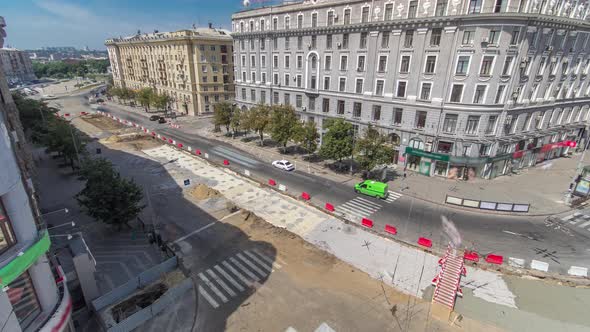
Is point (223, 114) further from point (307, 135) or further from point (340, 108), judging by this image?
point (340, 108)

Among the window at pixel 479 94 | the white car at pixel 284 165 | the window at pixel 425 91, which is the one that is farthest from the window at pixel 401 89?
the white car at pixel 284 165

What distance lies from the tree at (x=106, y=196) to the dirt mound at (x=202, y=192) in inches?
366

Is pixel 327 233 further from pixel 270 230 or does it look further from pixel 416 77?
pixel 416 77

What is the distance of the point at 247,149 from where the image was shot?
5534 centimetres

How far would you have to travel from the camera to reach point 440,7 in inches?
1449

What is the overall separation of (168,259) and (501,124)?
146 ft

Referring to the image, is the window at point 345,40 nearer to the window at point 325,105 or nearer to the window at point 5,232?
the window at point 325,105

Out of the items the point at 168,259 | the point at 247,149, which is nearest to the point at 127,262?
the point at 168,259

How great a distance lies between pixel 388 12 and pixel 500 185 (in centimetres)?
2982

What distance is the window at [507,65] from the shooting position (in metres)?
36.2

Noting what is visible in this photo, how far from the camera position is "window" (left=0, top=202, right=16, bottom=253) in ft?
37.0

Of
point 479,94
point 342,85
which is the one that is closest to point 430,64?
point 479,94

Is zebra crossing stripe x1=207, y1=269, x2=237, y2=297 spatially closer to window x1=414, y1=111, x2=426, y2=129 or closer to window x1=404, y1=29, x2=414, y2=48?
window x1=414, y1=111, x2=426, y2=129

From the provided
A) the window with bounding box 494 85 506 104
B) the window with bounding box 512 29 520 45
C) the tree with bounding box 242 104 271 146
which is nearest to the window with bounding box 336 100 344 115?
the tree with bounding box 242 104 271 146
